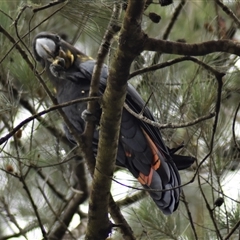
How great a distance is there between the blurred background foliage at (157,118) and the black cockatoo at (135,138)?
2.4 inches

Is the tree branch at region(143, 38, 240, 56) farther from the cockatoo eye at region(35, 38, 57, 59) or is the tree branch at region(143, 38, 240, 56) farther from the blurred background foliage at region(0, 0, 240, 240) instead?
the cockatoo eye at region(35, 38, 57, 59)

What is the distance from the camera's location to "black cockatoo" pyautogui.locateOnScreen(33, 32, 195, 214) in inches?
78.4

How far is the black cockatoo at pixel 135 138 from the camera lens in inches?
78.4

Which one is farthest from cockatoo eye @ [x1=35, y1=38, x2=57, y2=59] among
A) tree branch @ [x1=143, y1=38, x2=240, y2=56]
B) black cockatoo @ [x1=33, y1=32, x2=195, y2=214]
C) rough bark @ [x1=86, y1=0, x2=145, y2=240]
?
tree branch @ [x1=143, y1=38, x2=240, y2=56]

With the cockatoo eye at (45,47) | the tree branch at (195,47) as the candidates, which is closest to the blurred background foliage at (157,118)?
the cockatoo eye at (45,47)

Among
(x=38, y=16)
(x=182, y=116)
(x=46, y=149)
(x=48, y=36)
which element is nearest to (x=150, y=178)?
(x=182, y=116)

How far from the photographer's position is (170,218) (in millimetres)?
2053

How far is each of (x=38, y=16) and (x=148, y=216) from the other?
106cm

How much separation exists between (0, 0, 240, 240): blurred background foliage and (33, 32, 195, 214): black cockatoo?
6 centimetres

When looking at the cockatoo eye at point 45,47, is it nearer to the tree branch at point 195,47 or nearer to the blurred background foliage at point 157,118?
the blurred background foliage at point 157,118

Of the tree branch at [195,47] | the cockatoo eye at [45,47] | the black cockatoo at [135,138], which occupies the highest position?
the cockatoo eye at [45,47]

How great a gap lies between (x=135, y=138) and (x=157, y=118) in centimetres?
11

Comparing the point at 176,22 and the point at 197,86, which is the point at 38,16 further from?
the point at 197,86

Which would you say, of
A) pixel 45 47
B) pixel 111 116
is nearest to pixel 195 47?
pixel 111 116
